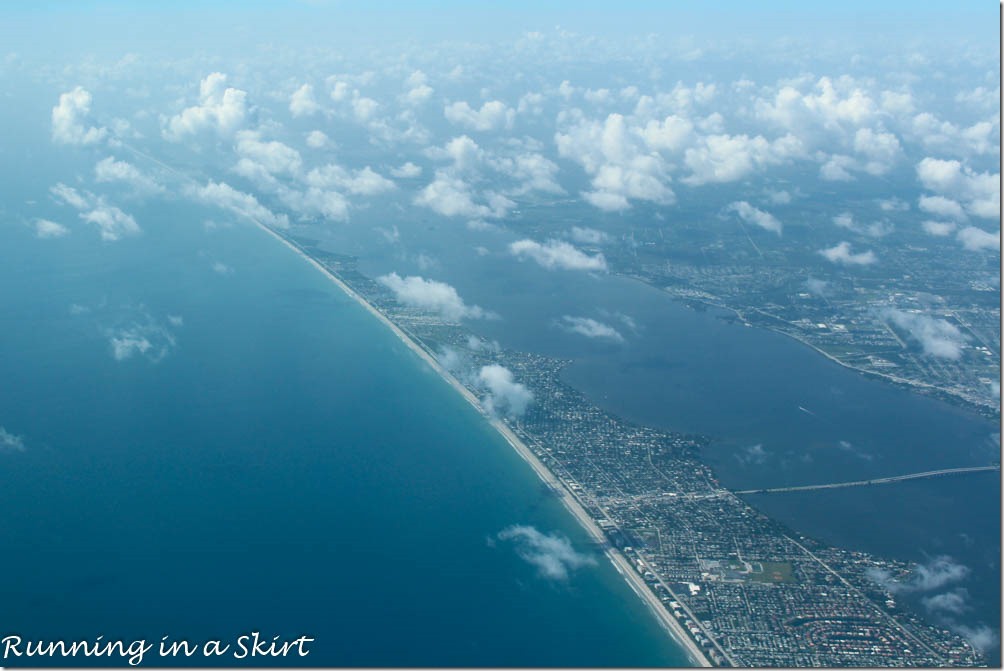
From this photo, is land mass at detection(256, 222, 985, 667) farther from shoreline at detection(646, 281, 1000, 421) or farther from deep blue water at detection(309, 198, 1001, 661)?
shoreline at detection(646, 281, 1000, 421)

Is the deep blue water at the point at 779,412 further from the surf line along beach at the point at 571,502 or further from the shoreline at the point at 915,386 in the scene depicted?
the surf line along beach at the point at 571,502

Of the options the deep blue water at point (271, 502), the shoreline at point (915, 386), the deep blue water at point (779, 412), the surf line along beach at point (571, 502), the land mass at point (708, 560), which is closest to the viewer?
the deep blue water at point (271, 502)

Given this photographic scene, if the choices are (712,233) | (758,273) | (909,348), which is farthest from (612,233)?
(909,348)

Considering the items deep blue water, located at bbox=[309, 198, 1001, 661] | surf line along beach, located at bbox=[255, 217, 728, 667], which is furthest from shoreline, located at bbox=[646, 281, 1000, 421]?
surf line along beach, located at bbox=[255, 217, 728, 667]

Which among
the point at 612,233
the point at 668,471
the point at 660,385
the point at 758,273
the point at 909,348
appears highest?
the point at 612,233

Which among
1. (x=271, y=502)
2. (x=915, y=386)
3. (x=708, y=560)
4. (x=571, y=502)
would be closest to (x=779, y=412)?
(x=915, y=386)

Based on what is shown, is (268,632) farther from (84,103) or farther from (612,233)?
(84,103)

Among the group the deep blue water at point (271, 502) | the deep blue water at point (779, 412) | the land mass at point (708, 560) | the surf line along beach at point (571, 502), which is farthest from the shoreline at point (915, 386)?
the deep blue water at point (271, 502)

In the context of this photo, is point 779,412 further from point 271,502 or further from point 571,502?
point 271,502

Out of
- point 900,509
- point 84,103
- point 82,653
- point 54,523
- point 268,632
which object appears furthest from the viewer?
point 84,103
